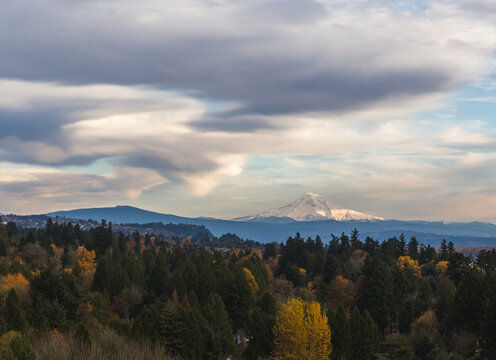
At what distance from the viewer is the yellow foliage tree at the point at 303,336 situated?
211 feet

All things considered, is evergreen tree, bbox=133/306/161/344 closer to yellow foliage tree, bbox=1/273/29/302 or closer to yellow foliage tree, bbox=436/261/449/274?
yellow foliage tree, bbox=1/273/29/302

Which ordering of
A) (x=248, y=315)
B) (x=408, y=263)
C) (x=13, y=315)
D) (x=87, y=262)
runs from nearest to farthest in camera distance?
1. (x=13, y=315)
2. (x=248, y=315)
3. (x=408, y=263)
4. (x=87, y=262)

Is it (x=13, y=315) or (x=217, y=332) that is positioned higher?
(x=13, y=315)

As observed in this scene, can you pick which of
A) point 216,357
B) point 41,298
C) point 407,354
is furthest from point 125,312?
point 407,354

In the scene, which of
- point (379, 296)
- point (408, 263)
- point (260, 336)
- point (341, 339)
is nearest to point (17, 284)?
point (260, 336)

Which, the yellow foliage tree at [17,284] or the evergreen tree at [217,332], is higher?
the yellow foliage tree at [17,284]

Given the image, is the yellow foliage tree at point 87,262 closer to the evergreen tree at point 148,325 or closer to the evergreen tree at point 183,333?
the evergreen tree at point 148,325

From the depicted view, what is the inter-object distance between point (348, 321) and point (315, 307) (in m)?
7.61

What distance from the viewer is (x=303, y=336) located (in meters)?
64.0

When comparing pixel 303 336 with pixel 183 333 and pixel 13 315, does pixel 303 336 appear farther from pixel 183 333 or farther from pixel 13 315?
pixel 13 315

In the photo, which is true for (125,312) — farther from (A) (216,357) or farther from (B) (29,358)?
(B) (29,358)

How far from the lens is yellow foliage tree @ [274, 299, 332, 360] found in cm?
6431

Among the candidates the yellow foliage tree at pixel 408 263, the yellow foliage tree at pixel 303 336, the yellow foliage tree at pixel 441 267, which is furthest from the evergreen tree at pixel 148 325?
the yellow foliage tree at pixel 441 267

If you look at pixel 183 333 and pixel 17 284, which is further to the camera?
pixel 17 284
